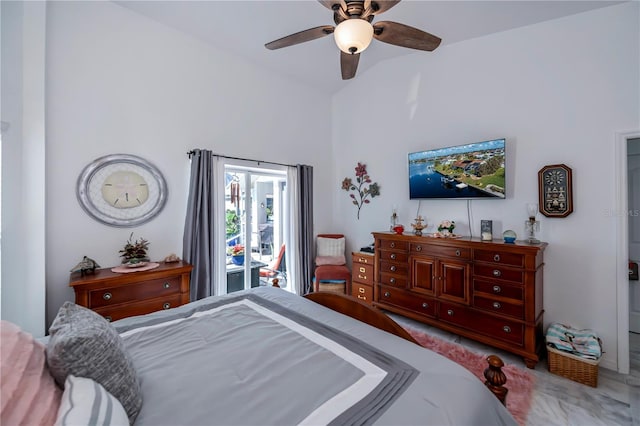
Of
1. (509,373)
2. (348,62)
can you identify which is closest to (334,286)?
(509,373)

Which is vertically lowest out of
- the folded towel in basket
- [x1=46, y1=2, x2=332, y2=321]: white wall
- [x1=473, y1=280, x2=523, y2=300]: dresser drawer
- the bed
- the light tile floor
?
the light tile floor

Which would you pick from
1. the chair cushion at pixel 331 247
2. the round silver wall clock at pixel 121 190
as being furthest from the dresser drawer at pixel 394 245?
the round silver wall clock at pixel 121 190

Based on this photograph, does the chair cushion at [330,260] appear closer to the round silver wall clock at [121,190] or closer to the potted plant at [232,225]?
the potted plant at [232,225]

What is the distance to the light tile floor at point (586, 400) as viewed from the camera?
1.71 metres

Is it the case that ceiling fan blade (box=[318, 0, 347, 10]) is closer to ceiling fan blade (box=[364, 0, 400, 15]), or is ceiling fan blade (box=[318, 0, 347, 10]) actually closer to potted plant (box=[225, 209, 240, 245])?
ceiling fan blade (box=[364, 0, 400, 15])

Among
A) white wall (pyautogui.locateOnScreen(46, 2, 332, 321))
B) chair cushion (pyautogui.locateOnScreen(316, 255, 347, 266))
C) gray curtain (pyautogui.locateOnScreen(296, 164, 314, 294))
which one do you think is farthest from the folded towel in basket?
white wall (pyautogui.locateOnScreen(46, 2, 332, 321))

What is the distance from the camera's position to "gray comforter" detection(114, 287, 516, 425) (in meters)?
0.85

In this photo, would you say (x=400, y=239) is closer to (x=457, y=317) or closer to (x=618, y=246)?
(x=457, y=317)

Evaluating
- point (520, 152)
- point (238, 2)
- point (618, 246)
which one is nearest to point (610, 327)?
point (618, 246)

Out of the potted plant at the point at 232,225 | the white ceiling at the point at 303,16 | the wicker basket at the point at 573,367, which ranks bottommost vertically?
the wicker basket at the point at 573,367

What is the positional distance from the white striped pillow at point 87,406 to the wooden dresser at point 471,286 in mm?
2702

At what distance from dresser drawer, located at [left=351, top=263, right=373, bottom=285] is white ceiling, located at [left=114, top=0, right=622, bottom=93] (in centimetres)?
276

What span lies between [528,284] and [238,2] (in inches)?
141

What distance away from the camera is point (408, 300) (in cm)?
303
